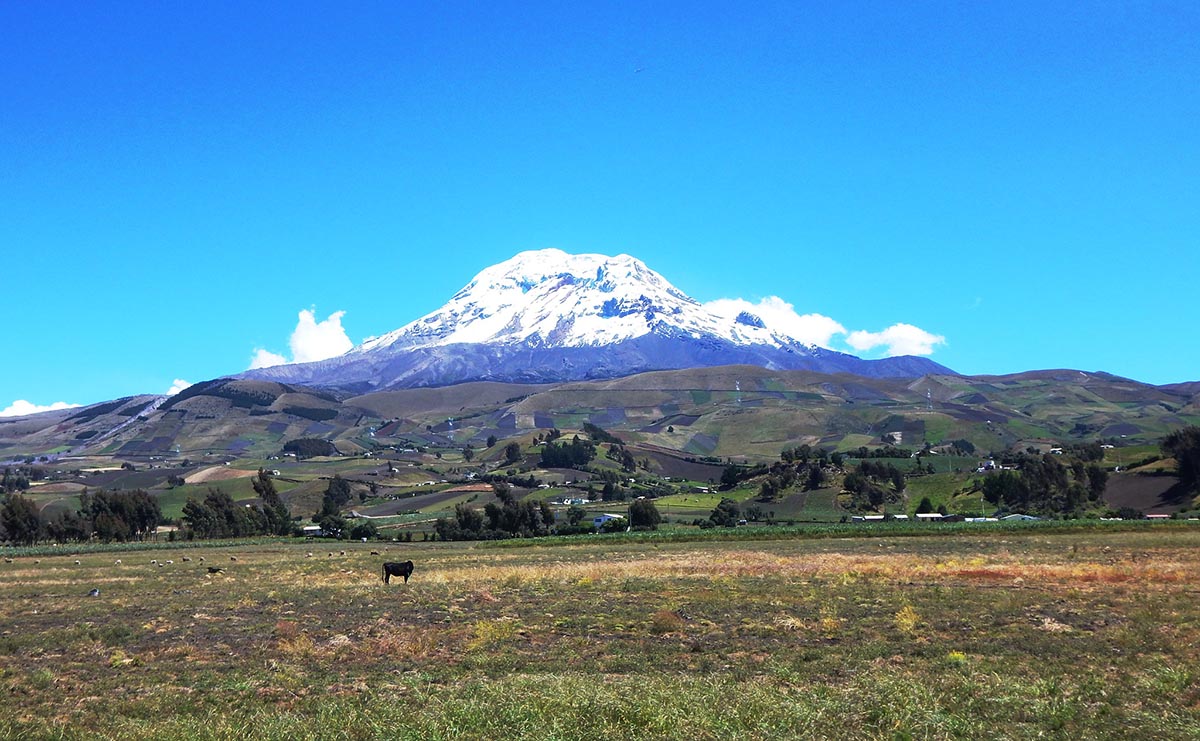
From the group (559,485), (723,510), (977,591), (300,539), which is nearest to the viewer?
(977,591)

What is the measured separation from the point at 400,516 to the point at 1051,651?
121 meters

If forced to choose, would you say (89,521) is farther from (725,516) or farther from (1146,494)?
(1146,494)

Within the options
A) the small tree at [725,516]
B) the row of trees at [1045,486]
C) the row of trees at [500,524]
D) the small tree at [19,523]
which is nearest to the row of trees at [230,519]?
the small tree at [19,523]

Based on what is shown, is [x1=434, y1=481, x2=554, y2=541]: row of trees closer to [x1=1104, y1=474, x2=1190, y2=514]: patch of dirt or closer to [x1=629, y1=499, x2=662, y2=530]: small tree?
[x1=629, y1=499, x2=662, y2=530]: small tree

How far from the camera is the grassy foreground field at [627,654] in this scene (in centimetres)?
1492

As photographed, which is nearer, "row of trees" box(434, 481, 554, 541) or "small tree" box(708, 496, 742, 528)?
"row of trees" box(434, 481, 554, 541)

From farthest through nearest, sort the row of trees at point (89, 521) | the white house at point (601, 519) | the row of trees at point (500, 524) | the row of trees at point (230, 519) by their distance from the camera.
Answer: the white house at point (601, 519) → the row of trees at point (230, 519) → the row of trees at point (500, 524) → the row of trees at point (89, 521)

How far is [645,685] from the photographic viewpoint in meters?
17.1

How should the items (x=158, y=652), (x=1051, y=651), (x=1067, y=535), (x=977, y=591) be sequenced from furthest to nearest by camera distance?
(x=1067, y=535) → (x=977, y=591) → (x=158, y=652) → (x=1051, y=651)

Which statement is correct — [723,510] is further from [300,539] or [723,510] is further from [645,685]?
[645,685]

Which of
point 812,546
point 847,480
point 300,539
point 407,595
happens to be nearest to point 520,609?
point 407,595

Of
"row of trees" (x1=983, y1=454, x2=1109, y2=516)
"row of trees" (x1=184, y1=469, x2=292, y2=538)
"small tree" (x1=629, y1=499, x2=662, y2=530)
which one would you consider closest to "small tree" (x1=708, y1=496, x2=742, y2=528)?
"small tree" (x1=629, y1=499, x2=662, y2=530)

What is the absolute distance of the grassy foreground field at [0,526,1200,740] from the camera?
14.9 m

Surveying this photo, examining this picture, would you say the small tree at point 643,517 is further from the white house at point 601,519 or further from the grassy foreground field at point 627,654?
the grassy foreground field at point 627,654
